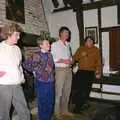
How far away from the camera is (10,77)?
116 inches

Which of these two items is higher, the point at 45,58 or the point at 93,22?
the point at 93,22

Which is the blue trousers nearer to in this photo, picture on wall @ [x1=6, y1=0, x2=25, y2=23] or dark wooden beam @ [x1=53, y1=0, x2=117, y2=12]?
picture on wall @ [x1=6, y1=0, x2=25, y2=23]

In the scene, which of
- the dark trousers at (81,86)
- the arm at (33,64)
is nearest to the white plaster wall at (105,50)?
the dark trousers at (81,86)

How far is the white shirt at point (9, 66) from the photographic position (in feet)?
9.66

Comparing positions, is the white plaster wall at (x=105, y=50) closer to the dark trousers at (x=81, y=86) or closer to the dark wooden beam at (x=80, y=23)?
the dark wooden beam at (x=80, y=23)

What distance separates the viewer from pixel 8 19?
5.00 metres

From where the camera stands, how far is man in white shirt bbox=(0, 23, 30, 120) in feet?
9.66

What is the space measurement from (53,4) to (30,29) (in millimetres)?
1197

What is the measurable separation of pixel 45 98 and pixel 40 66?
43 centimetres

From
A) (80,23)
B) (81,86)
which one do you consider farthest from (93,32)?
(81,86)

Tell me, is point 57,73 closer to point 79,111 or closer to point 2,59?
point 79,111

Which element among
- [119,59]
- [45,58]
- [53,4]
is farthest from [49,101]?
[53,4]

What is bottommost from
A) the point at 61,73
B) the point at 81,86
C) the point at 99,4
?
the point at 81,86

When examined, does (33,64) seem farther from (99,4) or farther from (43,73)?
(99,4)
